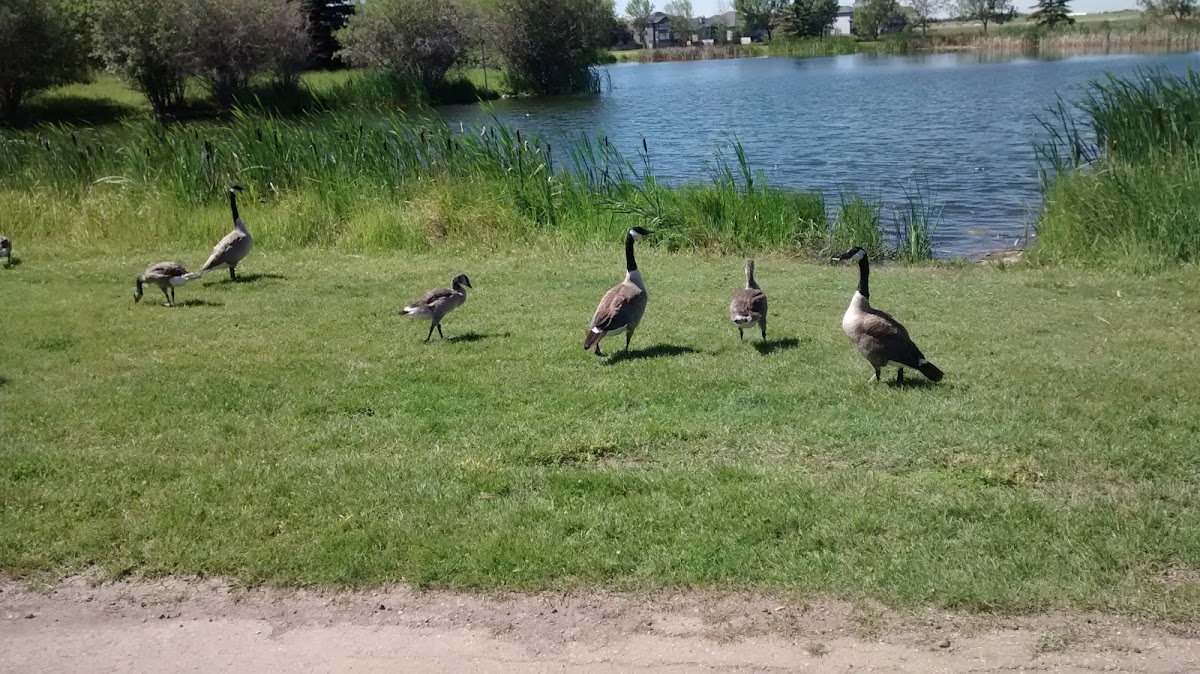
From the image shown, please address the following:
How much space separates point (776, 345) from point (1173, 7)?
87112 mm

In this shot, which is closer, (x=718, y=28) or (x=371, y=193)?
(x=371, y=193)

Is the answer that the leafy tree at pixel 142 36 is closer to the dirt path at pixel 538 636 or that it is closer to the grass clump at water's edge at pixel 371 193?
the grass clump at water's edge at pixel 371 193

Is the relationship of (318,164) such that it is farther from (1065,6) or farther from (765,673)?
(1065,6)

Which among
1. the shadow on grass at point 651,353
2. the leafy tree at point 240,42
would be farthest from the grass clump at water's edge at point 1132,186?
A: the leafy tree at point 240,42

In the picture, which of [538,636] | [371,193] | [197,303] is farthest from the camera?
[371,193]

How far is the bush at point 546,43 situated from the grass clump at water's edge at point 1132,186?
183 ft

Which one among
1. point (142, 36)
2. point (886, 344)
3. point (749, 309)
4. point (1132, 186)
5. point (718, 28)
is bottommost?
point (886, 344)

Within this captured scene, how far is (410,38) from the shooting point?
63.0 meters

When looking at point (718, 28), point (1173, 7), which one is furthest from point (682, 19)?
point (1173, 7)

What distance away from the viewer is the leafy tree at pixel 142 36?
2005 inches

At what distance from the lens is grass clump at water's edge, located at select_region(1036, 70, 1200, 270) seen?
14.3 m

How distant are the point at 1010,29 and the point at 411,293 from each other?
329 feet

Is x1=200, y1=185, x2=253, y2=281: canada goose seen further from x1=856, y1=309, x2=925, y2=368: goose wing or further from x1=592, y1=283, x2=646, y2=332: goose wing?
x1=856, y1=309, x2=925, y2=368: goose wing

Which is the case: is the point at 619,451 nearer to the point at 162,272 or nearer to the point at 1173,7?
the point at 162,272
